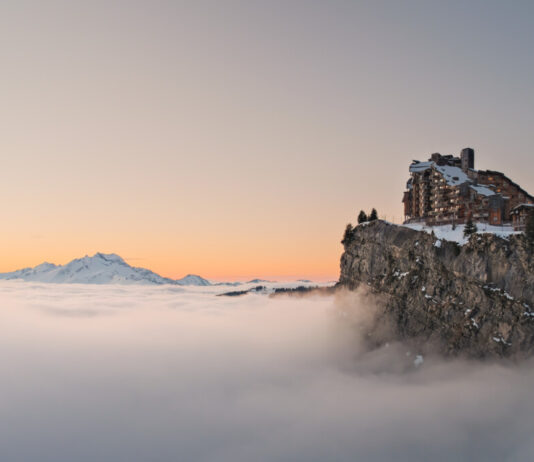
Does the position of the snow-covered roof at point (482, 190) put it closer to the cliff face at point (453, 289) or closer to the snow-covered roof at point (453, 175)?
the snow-covered roof at point (453, 175)

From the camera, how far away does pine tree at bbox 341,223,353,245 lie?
401 feet

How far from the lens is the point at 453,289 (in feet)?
284

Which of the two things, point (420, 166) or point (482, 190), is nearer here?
point (482, 190)

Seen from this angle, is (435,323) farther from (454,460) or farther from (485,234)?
(454,460)

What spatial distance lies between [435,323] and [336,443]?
6267cm

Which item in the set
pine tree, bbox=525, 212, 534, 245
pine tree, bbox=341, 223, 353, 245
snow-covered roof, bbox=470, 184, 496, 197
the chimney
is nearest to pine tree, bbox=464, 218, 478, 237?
pine tree, bbox=525, 212, 534, 245

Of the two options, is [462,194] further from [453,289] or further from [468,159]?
[453,289]

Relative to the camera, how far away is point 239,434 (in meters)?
150

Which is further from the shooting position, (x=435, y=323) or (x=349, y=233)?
(x=349, y=233)

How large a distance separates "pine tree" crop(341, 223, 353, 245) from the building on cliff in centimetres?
1794

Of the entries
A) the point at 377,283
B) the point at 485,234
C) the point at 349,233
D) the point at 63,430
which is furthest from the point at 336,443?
the point at 63,430

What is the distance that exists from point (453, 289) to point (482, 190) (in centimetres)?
3055

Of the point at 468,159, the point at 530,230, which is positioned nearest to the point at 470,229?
the point at 530,230

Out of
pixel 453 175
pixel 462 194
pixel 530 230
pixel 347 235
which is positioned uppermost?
pixel 453 175
